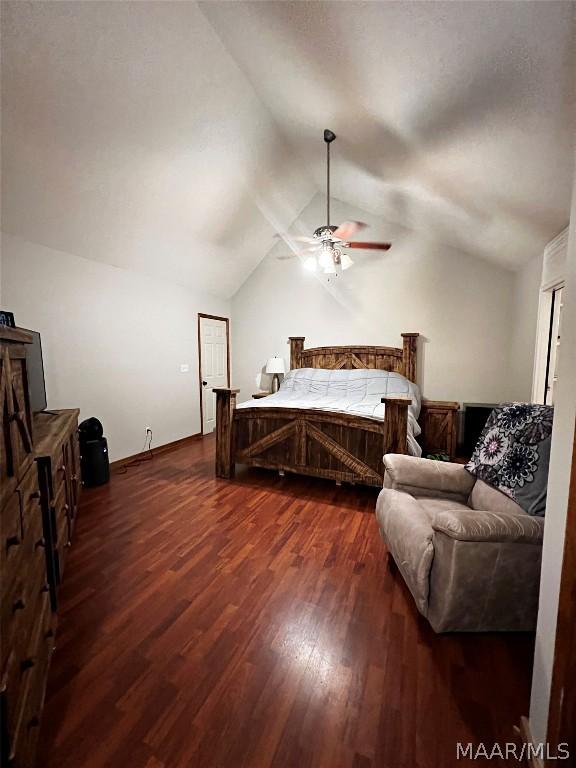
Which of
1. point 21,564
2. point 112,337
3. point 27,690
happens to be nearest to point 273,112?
point 112,337

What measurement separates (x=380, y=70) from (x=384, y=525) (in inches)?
103

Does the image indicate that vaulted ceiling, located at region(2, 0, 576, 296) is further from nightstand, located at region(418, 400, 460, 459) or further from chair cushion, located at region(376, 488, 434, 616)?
chair cushion, located at region(376, 488, 434, 616)

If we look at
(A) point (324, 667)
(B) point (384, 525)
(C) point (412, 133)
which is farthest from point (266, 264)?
(A) point (324, 667)

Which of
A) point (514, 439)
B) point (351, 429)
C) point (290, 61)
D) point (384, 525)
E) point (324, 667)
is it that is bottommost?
point (324, 667)

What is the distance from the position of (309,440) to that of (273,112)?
10.5 ft

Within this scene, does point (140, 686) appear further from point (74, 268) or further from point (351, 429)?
point (74, 268)

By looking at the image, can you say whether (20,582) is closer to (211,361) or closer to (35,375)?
(35,375)

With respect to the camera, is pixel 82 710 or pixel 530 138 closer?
pixel 82 710

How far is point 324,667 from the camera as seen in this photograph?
142 cm

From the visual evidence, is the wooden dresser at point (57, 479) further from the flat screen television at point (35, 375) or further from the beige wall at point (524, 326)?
the beige wall at point (524, 326)

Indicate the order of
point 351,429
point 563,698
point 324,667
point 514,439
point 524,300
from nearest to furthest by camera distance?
point 563,698 → point 324,667 → point 514,439 → point 351,429 → point 524,300

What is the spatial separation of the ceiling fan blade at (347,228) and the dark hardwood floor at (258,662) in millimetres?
2706

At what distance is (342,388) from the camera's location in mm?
4543

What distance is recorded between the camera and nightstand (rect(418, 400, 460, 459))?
165 inches
